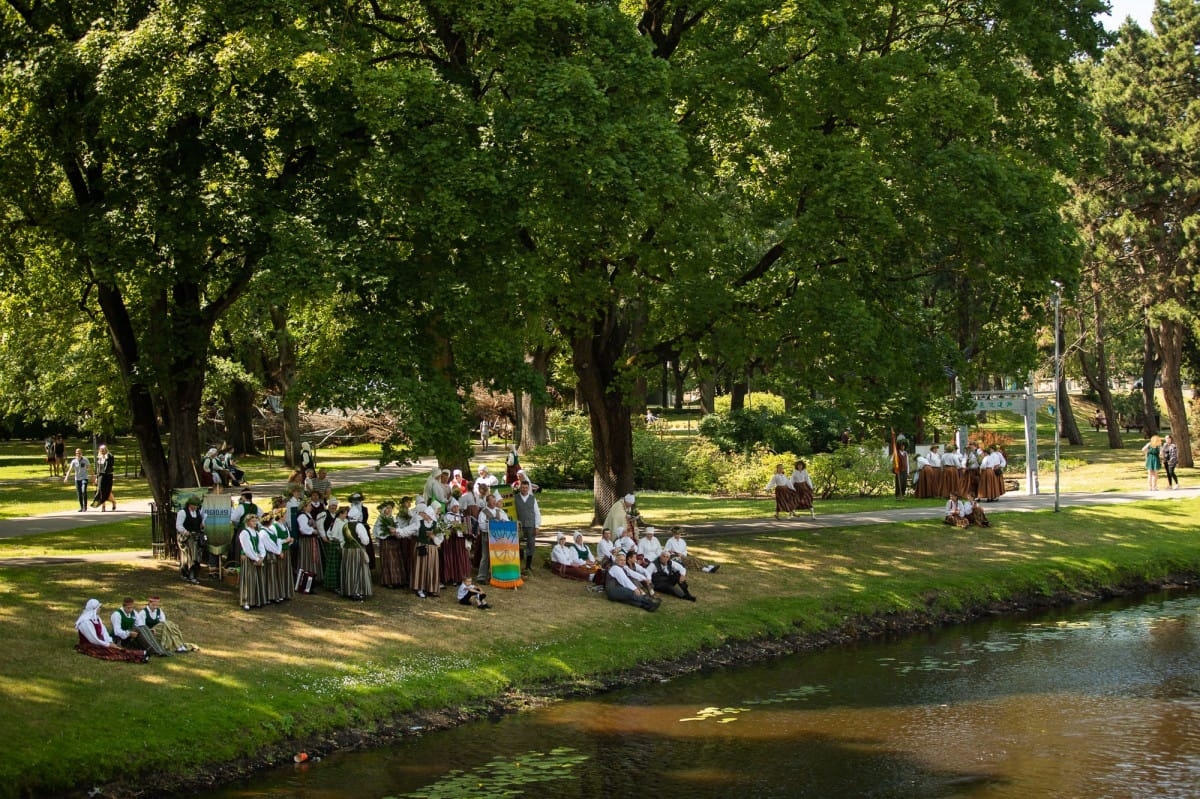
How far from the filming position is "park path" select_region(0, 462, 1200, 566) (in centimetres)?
2872

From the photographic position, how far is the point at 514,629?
21.7 meters

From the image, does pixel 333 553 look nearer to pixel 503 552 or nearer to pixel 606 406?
pixel 503 552

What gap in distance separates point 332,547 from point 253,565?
1.82 metres

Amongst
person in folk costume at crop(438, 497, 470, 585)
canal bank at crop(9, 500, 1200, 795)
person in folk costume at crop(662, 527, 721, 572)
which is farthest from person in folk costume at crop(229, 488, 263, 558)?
person in folk costume at crop(662, 527, 721, 572)

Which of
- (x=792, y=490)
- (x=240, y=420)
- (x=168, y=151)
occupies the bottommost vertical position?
(x=792, y=490)

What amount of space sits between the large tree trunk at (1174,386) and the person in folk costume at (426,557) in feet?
112

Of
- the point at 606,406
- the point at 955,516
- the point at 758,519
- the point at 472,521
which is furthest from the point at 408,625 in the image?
the point at 955,516

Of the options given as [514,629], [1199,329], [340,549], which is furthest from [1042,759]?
[1199,329]

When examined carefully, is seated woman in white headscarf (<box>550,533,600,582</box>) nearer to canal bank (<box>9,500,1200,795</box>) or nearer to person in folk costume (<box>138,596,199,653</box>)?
canal bank (<box>9,500,1200,795</box>)

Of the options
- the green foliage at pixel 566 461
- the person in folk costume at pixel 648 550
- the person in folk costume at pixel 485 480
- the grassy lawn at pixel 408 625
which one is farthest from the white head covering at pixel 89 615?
the green foliage at pixel 566 461

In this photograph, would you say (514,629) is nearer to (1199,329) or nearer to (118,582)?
(118,582)

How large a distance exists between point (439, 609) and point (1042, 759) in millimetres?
10195

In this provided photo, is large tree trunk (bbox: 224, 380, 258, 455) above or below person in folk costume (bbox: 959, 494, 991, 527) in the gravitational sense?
above

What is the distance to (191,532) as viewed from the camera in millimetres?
21688
